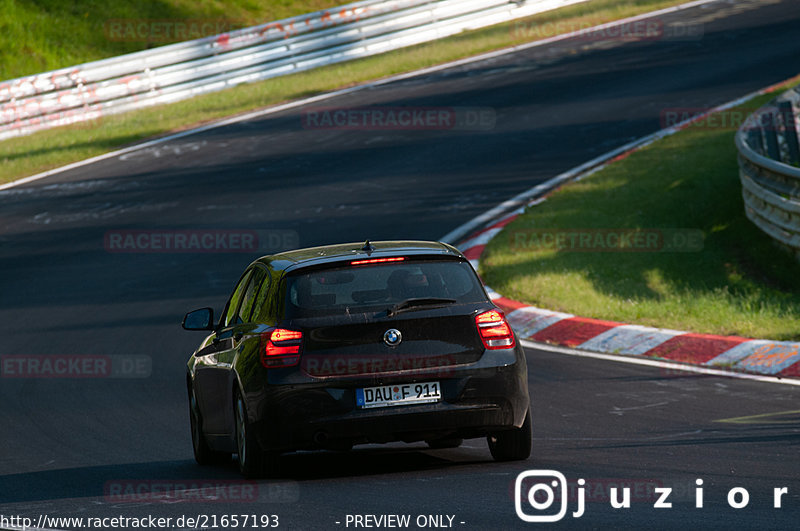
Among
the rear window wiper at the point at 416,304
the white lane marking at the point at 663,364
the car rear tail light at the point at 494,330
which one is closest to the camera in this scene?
the rear window wiper at the point at 416,304

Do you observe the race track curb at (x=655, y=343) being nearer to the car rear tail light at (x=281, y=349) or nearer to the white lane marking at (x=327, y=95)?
the car rear tail light at (x=281, y=349)

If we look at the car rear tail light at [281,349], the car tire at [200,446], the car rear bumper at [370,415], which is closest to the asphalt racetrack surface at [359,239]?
the car tire at [200,446]

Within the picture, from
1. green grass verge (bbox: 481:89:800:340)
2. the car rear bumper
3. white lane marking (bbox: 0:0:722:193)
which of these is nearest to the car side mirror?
the car rear bumper

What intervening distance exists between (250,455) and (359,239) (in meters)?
9.34

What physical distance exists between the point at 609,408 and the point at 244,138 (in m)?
14.7

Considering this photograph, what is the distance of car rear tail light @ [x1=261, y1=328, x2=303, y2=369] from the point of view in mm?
7664

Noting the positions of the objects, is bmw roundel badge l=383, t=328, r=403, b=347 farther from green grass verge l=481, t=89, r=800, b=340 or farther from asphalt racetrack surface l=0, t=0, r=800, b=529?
green grass verge l=481, t=89, r=800, b=340

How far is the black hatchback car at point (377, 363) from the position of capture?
760 cm

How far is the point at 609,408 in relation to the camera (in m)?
9.78

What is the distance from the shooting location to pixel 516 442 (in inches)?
317

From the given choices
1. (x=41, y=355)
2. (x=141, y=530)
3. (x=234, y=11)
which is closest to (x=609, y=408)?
(x=141, y=530)

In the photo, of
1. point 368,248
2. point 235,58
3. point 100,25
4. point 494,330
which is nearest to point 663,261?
point 368,248

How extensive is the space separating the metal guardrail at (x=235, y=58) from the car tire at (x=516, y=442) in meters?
19.3

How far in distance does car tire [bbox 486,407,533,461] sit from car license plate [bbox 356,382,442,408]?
0.63 m
